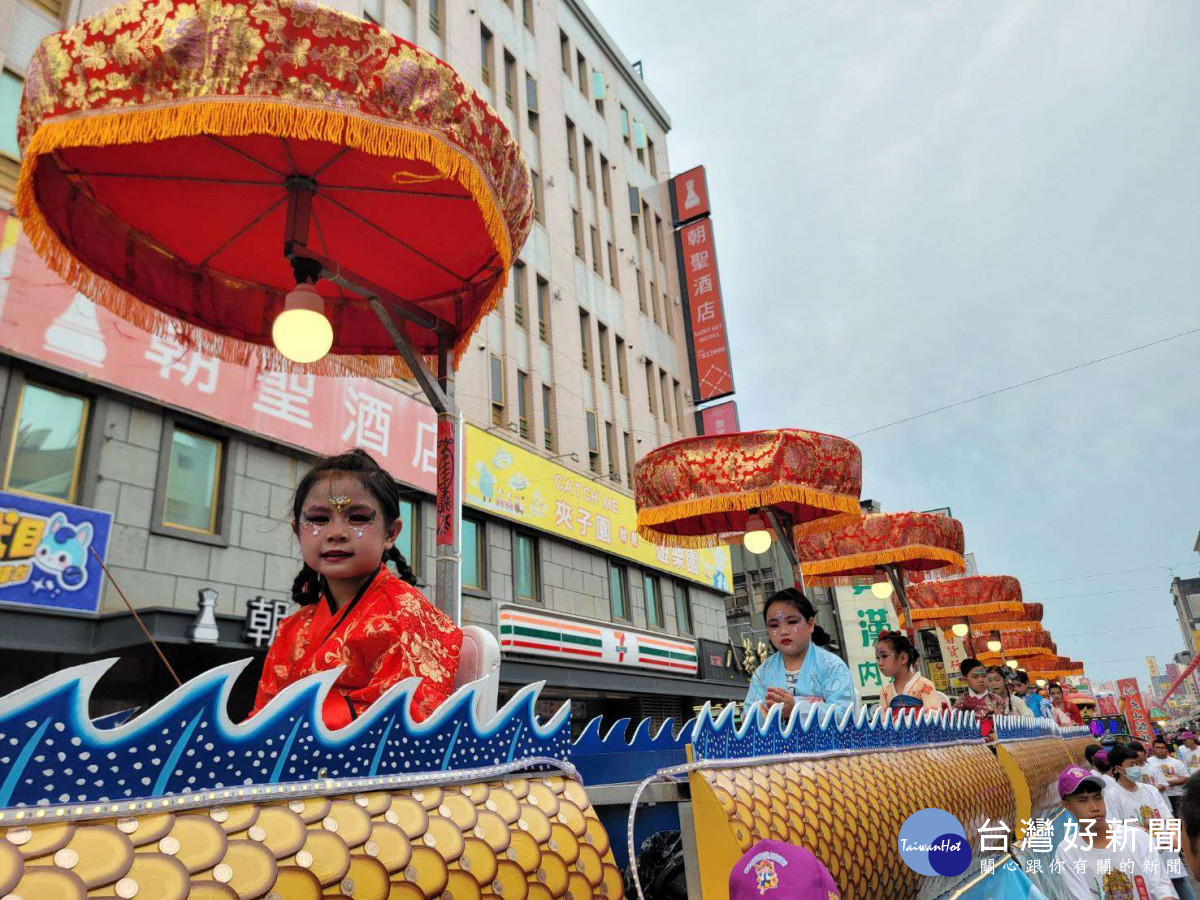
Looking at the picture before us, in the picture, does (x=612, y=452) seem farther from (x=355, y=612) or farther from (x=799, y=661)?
(x=355, y=612)

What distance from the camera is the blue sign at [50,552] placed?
6.25 meters

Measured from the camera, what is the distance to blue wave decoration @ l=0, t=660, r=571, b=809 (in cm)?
95

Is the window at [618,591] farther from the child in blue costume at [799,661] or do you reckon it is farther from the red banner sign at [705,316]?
the child in blue costume at [799,661]

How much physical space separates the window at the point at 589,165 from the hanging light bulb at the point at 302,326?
50.4 ft

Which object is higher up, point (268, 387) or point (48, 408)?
point (268, 387)

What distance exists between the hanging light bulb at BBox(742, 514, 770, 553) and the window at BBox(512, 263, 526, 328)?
8252 mm

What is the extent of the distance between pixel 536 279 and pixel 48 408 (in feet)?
30.8

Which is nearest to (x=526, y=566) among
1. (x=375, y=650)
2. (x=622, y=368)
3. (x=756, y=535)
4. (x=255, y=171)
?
(x=756, y=535)

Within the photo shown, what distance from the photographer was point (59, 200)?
361cm

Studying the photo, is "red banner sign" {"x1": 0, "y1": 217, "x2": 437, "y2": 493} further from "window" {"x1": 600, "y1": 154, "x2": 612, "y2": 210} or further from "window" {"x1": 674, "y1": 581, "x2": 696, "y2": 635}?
"window" {"x1": 600, "y1": 154, "x2": 612, "y2": 210}

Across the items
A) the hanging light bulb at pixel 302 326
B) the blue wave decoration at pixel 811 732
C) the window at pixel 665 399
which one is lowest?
the blue wave decoration at pixel 811 732

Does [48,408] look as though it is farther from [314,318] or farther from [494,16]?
[494,16]

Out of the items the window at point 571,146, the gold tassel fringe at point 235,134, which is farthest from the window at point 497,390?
the gold tassel fringe at point 235,134

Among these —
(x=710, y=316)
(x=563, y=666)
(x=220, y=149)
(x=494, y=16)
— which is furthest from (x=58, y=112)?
(x=710, y=316)
